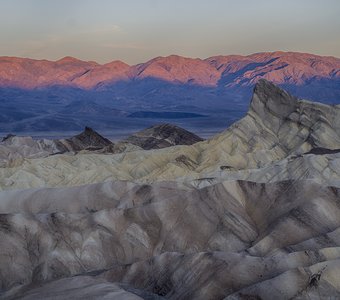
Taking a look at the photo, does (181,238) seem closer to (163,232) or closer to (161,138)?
(163,232)

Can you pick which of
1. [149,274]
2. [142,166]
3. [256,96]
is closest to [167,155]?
[142,166]

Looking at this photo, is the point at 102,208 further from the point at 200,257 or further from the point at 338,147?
the point at 338,147

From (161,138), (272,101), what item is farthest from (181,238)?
(161,138)

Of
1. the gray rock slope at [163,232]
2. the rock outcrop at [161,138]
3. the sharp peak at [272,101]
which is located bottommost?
the rock outcrop at [161,138]

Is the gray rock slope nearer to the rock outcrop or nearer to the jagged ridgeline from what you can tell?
the jagged ridgeline

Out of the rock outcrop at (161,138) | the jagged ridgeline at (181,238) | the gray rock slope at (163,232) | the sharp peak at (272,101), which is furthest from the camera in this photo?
the rock outcrop at (161,138)

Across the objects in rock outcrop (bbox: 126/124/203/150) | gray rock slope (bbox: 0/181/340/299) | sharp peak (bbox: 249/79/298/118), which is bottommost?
rock outcrop (bbox: 126/124/203/150)

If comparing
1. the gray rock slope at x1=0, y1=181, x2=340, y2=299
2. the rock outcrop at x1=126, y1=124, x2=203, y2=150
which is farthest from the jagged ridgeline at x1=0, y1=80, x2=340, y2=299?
the rock outcrop at x1=126, y1=124, x2=203, y2=150

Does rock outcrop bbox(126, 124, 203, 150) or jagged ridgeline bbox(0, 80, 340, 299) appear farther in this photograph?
rock outcrop bbox(126, 124, 203, 150)

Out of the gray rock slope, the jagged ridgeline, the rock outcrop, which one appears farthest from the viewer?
the rock outcrop

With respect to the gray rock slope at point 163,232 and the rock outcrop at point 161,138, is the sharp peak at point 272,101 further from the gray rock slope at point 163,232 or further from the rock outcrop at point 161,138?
the gray rock slope at point 163,232

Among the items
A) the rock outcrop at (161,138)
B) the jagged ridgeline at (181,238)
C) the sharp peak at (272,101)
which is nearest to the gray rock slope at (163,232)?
the jagged ridgeline at (181,238)
